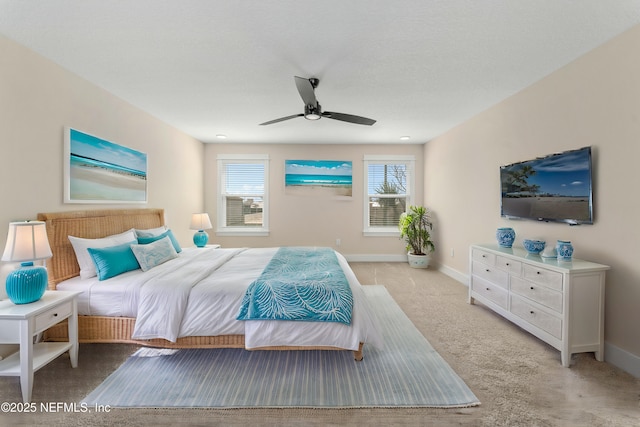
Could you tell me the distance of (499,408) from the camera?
1.73 metres

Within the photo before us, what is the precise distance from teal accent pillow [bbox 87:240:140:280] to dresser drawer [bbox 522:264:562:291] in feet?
12.3

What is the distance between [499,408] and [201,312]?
84.0 inches

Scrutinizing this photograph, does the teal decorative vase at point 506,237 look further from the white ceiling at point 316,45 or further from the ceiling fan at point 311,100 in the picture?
the ceiling fan at point 311,100

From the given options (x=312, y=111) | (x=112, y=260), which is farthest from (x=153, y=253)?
(x=312, y=111)

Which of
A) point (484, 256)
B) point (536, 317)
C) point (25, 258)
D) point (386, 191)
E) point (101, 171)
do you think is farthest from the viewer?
point (386, 191)

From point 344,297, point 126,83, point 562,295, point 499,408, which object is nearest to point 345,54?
point 344,297

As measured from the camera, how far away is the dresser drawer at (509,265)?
2.67 m

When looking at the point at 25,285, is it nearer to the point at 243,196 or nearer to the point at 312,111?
the point at 312,111

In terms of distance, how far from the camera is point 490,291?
3105mm

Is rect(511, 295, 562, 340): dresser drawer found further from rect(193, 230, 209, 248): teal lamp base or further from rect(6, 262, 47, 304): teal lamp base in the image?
rect(193, 230, 209, 248): teal lamp base

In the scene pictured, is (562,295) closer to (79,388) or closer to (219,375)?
(219,375)

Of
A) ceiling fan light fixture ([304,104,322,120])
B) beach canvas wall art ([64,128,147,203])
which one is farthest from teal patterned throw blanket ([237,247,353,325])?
beach canvas wall art ([64,128,147,203])

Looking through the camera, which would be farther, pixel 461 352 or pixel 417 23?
pixel 461 352

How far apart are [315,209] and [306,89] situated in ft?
11.5
